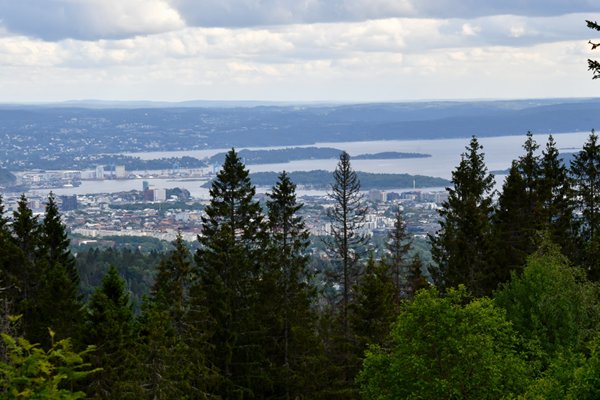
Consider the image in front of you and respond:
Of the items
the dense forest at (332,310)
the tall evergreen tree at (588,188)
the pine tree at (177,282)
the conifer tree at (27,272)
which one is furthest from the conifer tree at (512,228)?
the conifer tree at (27,272)

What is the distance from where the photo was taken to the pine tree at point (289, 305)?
3077 centimetres

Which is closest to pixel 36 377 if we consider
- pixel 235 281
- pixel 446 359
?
pixel 446 359

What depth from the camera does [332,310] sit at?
39.7 m

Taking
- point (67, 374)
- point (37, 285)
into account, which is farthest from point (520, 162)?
point (67, 374)

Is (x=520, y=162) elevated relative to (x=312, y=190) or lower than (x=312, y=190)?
elevated

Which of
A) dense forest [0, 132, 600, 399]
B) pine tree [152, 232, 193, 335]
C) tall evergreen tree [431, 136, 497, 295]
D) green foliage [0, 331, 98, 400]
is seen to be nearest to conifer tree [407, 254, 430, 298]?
dense forest [0, 132, 600, 399]

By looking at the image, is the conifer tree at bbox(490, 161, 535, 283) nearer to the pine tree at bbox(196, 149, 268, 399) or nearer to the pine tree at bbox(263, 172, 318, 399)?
the pine tree at bbox(263, 172, 318, 399)

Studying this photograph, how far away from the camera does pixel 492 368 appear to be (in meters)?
20.0

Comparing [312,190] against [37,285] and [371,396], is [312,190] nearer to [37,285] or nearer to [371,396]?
[37,285]

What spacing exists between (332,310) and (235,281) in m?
8.21

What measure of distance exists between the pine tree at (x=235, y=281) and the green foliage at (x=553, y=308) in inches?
346

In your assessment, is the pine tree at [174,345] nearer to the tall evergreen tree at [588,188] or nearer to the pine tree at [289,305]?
the pine tree at [289,305]

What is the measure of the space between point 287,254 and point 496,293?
290 inches

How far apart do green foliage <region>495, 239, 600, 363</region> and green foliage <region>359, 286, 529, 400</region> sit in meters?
4.29
